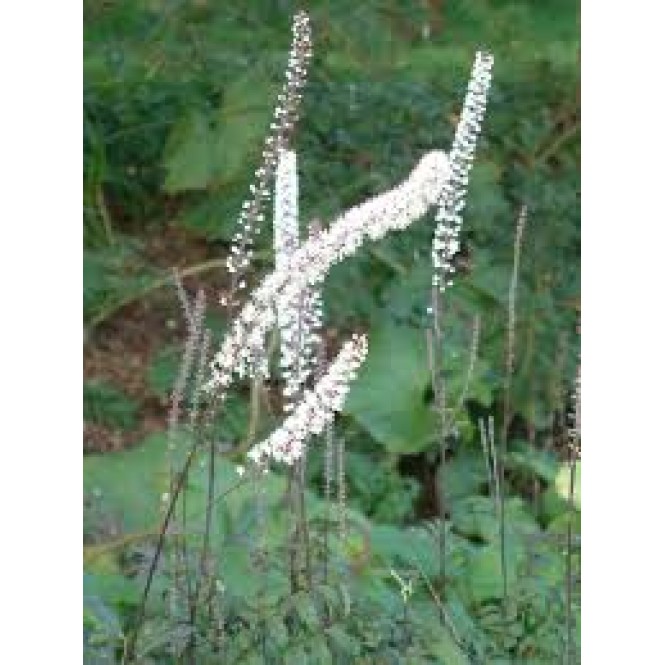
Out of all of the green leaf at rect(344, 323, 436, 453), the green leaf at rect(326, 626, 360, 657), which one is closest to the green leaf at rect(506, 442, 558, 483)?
the green leaf at rect(344, 323, 436, 453)

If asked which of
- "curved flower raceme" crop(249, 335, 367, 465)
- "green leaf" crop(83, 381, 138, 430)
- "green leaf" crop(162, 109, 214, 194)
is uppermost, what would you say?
"green leaf" crop(162, 109, 214, 194)

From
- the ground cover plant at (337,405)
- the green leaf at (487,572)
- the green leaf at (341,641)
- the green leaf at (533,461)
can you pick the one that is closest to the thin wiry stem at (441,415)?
the ground cover plant at (337,405)

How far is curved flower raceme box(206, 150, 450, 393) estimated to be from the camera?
1.51 m

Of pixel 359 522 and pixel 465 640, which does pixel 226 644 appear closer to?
pixel 465 640

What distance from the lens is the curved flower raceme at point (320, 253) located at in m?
1.51

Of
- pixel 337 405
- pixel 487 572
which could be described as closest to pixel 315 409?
pixel 337 405

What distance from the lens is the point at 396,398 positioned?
286cm

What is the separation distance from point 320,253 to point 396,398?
1364mm

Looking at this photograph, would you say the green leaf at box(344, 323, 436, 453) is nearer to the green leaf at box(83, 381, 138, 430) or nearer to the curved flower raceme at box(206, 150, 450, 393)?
the green leaf at box(83, 381, 138, 430)

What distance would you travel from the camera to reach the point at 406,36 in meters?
2.78

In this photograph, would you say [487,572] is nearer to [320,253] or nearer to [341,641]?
[341,641]
